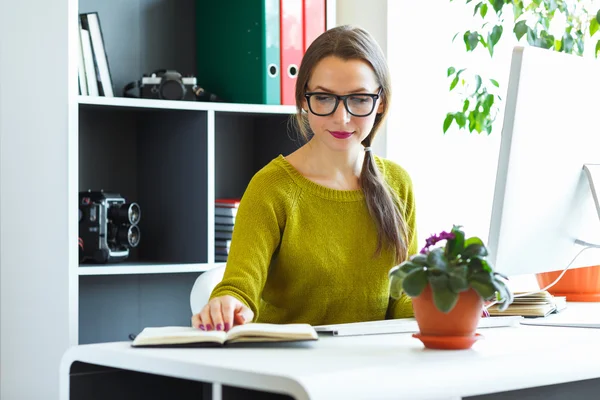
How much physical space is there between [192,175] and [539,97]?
1501 mm

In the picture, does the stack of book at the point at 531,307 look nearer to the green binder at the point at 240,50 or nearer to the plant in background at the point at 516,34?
the plant in background at the point at 516,34

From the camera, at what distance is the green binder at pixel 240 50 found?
2.74m

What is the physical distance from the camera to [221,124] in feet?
10.2

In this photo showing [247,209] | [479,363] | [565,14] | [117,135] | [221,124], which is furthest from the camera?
[221,124]

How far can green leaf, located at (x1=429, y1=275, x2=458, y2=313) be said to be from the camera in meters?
1.11

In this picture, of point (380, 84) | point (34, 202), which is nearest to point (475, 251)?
point (380, 84)

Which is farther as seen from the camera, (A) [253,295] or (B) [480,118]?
(B) [480,118]

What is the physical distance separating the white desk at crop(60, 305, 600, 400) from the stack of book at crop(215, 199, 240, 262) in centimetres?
148

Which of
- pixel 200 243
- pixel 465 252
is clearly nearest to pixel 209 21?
pixel 200 243

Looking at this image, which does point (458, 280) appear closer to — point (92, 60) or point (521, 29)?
point (521, 29)

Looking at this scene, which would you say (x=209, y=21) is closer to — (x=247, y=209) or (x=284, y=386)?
(x=247, y=209)

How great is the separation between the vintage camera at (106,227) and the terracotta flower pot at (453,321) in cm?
161

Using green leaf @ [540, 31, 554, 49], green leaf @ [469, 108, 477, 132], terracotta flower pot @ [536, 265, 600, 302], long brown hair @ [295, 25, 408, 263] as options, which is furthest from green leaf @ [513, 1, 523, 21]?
long brown hair @ [295, 25, 408, 263]

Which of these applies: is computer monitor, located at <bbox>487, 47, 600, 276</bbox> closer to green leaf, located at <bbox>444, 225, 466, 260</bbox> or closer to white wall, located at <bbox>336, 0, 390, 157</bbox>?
green leaf, located at <bbox>444, 225, 466, 260</bbox>
